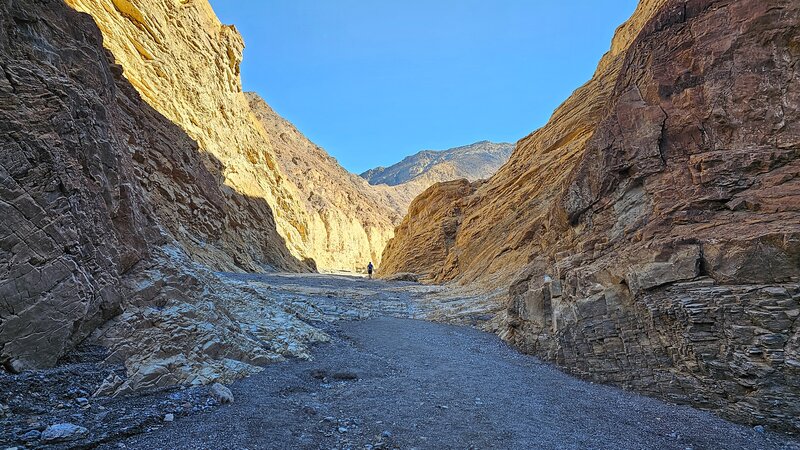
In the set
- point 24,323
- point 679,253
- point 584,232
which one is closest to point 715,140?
point 679,253

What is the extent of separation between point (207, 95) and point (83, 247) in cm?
3235

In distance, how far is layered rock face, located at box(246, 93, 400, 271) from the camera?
64812 mm

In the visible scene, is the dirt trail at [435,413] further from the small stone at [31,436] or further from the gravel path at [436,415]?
the small stone at [31,436]

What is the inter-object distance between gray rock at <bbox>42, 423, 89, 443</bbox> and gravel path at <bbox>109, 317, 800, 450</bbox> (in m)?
0.52

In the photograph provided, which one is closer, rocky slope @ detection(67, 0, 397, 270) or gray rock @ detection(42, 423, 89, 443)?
gray rock @ detection(42, 423, 89, 443)

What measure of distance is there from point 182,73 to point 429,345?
3179cm

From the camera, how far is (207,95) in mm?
33781

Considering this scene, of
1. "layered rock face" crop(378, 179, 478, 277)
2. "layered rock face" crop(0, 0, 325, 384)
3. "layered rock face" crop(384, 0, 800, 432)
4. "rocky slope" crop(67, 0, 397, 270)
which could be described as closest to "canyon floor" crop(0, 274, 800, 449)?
"layered rock face" crop(0, 0, 325, 384)

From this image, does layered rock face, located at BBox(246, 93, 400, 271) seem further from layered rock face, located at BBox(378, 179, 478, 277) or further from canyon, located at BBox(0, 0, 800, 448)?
canyon, located at BBox(0, 0, 800, 448)

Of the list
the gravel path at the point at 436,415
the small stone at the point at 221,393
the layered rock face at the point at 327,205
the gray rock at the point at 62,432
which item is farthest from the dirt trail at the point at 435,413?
the layered rock face at the point at 327,205

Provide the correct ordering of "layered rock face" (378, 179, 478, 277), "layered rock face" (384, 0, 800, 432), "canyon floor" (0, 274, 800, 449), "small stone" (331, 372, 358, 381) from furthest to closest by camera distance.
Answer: "layered rock face" (378, 179, 478, 277)
"small stone" (331, 372, 358, 381)
"layered rock face" (384, 0, 800, 432)
"canyon floor" (0, 274, 800, 449)

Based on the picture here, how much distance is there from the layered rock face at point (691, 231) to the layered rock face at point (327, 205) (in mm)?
47102

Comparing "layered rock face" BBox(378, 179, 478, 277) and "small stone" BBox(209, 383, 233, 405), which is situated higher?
"layered rock face" BBox(378, 179, 478, 277)

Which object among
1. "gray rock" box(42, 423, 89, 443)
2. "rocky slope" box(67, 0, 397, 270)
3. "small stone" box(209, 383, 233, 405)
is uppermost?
"rocky slope" box(67, 0, 397, 270)
